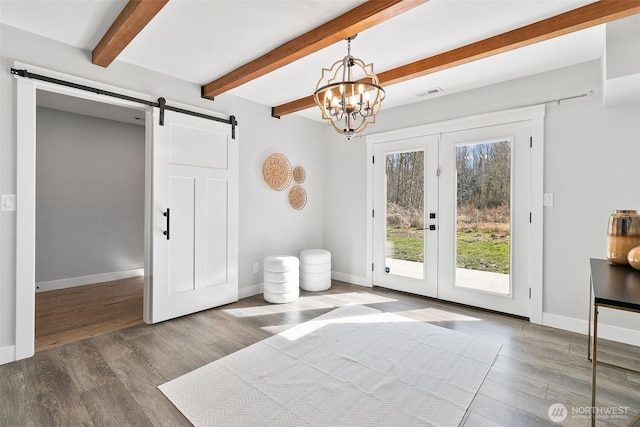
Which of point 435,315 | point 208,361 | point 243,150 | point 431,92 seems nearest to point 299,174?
point 243,150

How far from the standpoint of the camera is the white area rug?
1.77 m

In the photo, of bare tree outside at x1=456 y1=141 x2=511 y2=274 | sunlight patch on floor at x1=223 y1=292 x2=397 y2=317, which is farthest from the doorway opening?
bare tree outside at x1=456 y1=141 x2=511 y2=274

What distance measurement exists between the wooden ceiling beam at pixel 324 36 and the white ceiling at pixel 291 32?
0.17 ft

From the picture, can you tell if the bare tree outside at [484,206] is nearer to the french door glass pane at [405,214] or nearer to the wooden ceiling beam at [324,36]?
the french door glass pane at [405,214]

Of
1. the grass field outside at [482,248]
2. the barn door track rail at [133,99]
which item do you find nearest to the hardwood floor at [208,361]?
the grass field outside at [482,248]

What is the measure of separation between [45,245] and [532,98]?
6238mm

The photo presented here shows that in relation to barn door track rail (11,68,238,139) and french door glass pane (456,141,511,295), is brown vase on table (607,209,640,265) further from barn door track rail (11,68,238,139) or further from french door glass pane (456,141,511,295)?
barn door track rail (11,68,238,139)

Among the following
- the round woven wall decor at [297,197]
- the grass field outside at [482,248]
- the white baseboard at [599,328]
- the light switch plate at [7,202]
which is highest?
the round woven wall decor at [297,197]

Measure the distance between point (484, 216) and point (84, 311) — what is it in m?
4.57

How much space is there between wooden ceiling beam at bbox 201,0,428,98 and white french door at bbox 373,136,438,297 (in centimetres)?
210

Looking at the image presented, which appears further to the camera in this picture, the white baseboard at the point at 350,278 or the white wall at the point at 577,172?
the white baseboard at the point at 350,278

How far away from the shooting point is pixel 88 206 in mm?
4684

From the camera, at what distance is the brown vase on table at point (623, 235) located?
188 cm

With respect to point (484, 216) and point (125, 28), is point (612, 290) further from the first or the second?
point (125, 28)
